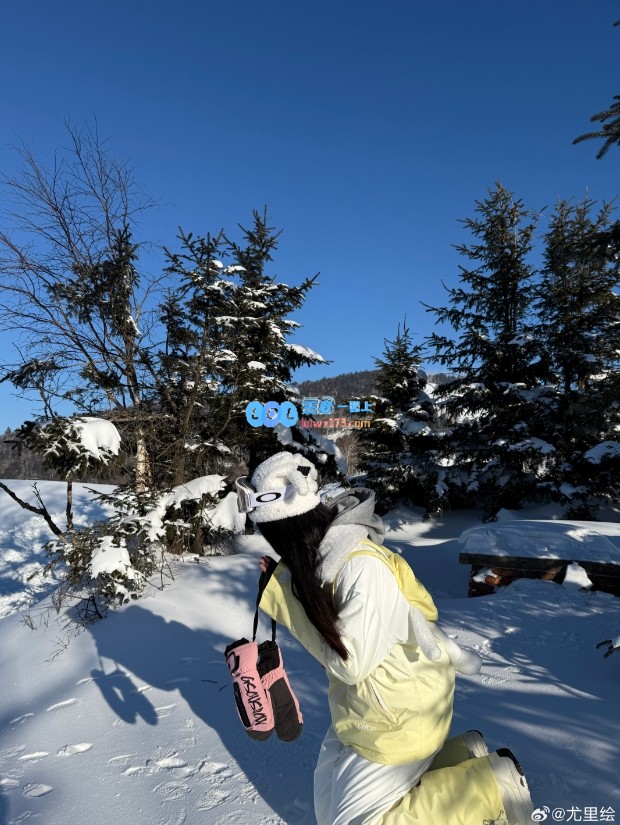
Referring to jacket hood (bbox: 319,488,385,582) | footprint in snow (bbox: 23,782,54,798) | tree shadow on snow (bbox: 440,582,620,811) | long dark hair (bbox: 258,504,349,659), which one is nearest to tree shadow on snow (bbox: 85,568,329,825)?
footprint in snow (bbox: 23,782,54,798)

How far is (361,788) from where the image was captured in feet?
5.45

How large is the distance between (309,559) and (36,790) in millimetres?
2615

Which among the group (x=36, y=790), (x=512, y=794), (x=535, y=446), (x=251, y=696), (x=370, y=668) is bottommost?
(x=36, y=790)

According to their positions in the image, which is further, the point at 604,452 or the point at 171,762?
the point at 604,452

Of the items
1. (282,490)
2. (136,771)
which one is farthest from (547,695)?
(282,490)

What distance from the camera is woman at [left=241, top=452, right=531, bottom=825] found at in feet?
5.28

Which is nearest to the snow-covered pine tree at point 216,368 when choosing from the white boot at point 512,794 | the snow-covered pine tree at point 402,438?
the snow-covered pine tree at point 402,438

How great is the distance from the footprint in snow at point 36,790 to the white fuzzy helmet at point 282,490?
250 centimetres

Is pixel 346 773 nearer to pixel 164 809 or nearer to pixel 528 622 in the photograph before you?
pixel 164 809

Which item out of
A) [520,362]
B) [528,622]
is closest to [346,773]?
[528,622]

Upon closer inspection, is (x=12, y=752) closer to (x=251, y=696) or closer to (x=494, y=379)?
(x=251, y=696)

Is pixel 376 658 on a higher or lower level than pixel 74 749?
higher

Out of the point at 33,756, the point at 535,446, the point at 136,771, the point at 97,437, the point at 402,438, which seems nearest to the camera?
the point at 136,771

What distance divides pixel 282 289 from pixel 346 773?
426 inches
